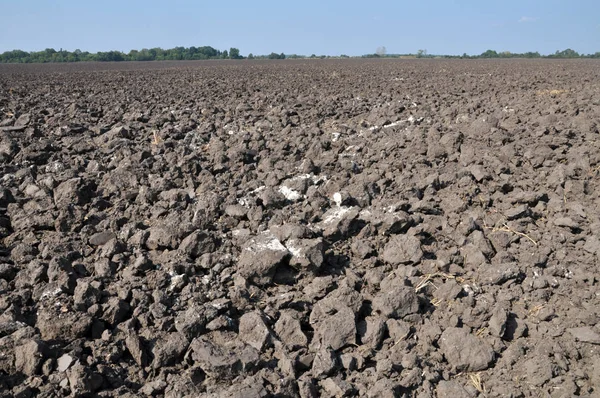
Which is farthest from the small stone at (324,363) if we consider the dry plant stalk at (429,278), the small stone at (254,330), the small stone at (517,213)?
the small stone at (517,213)

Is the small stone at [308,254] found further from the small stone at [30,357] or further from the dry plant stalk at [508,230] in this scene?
the small stone at [30,357]

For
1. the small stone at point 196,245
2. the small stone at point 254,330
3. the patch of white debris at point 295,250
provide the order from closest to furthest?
1. the small stone at point 254,330
2. the patch of white debris at point 295,250
3. the small stone at point 196,245

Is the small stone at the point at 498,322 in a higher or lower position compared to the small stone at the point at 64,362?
higher

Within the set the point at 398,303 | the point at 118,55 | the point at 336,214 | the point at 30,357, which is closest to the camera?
the point at 30,357

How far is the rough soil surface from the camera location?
274 cm

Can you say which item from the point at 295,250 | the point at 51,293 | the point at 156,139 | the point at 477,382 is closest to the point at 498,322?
the point at 477,382

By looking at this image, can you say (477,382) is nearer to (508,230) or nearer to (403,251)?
(403,251)

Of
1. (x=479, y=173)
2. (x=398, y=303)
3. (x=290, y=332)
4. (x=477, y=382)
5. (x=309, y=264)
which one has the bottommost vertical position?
(x=477, y=382)

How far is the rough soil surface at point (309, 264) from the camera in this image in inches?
108

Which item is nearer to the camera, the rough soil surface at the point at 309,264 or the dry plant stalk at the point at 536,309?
the rough soil surface at the point at 309,264

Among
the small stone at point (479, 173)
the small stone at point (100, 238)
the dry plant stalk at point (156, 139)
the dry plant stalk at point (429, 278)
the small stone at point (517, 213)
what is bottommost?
the dry plant stalk at point (429, 278)

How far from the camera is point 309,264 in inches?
141

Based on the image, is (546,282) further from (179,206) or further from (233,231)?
(179,206)

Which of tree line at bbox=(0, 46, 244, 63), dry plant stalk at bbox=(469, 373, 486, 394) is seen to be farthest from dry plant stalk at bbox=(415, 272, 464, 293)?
tree line at bbox=(0, 46, 244, 63)
